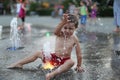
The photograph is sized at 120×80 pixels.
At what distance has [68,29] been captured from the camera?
6.19 metres

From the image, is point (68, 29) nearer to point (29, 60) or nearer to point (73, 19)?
point (73, 19)

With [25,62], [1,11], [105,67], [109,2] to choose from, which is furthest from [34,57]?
[1,11]

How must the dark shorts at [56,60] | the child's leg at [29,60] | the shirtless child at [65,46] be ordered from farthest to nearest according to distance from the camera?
1. the child's leg at [29,60]
2. the dark shorts at [56,60]
3. the shirtless child at [65,46]

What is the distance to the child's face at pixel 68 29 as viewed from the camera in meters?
6.13

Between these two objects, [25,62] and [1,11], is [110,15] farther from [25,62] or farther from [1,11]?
[25,62]

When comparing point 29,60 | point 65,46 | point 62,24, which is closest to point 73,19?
point 62,24

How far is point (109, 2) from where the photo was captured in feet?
42.4

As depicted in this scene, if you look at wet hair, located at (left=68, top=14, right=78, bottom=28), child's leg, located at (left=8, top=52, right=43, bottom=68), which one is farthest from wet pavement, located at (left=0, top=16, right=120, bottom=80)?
wet hair, located at (left=68, top=14, right=78, bottom=28)

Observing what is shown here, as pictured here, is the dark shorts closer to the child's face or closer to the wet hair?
the child's face

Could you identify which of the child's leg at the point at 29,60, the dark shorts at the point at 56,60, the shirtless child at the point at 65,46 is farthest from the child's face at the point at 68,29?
the child's leg at the point at 29,60

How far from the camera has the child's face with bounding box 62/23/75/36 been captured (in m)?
6.13

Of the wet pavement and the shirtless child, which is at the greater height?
the shirtless child

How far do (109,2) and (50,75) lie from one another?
7.73m

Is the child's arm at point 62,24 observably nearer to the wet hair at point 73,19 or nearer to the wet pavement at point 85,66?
the wet hair at point 73,19
